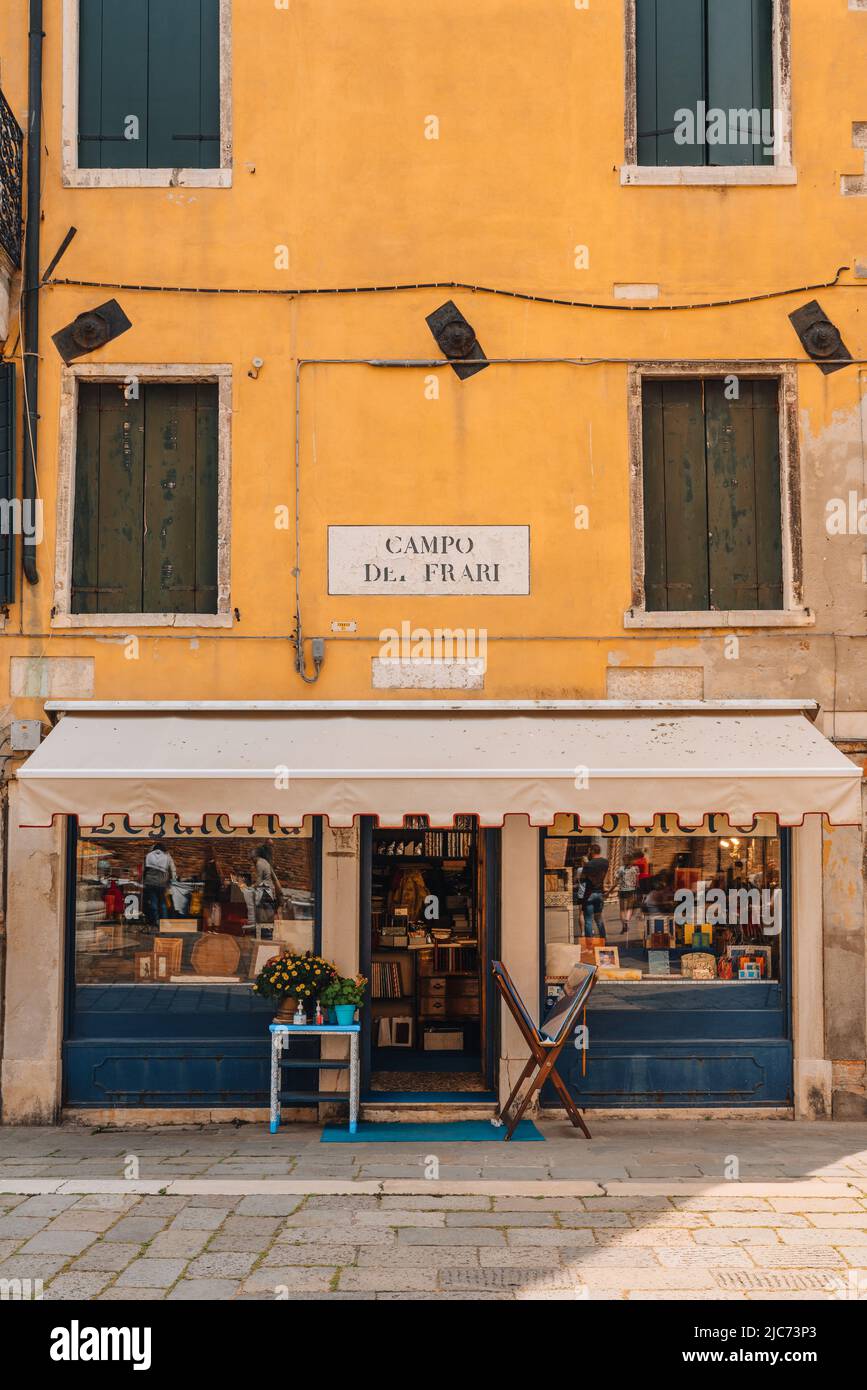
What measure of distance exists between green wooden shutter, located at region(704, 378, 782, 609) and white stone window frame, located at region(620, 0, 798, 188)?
148cm

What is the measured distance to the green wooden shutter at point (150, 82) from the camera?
941 centimetres

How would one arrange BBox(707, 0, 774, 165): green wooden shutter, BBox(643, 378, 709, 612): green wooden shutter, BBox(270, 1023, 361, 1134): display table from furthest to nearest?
BBox(707, 0, 774, 165): green wooden shutter
BBox(643, 378, 709, 612): green wooden shutter
BBox(270, 1023, 361, 1134): display table

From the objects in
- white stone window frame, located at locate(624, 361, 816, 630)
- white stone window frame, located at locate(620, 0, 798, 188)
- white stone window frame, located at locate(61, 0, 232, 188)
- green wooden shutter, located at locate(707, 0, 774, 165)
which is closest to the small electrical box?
white stone window frame, located at locate(61, 0, 232, 188)

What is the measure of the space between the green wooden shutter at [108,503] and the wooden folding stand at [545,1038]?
3.92 meters

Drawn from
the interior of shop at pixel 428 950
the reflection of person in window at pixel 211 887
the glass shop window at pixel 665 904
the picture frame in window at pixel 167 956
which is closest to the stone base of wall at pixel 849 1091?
the glass shop window at pixel 665 904

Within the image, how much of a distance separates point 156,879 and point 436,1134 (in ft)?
8.96

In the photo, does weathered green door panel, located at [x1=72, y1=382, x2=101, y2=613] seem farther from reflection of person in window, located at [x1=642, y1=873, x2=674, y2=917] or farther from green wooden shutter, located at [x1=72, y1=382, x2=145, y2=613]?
reflection of person in window, located at [x1=642, y1=873, x2=674, y2=917]

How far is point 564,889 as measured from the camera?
930 cm

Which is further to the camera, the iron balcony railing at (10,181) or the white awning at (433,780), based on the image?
the iron balcony railing at (10,181)

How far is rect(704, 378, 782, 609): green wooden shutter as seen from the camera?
9.36 m

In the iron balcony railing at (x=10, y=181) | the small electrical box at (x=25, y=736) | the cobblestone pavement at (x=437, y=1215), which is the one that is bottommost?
the cobblestone pavement at (x=437, y=1215)

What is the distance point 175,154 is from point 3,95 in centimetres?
125

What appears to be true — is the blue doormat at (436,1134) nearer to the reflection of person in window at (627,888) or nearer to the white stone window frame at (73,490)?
the reflection of person in window at (627,888)

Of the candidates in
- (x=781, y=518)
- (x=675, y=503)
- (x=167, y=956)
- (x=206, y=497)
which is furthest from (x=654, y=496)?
(x=167, y=956)
